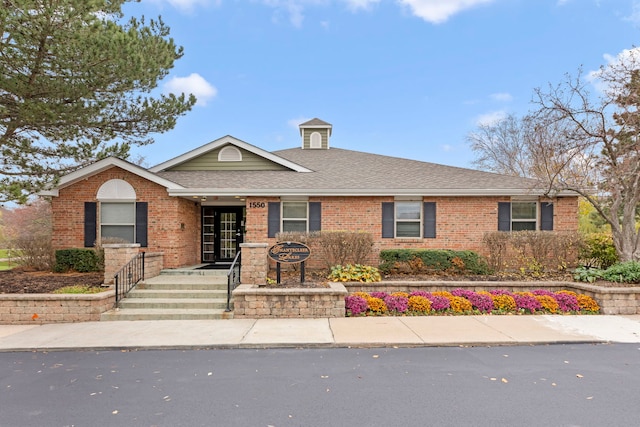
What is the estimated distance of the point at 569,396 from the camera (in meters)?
4.07

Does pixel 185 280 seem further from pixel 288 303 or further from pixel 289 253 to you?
pixel 288 303

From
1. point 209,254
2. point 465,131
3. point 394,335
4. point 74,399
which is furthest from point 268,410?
point 465,131

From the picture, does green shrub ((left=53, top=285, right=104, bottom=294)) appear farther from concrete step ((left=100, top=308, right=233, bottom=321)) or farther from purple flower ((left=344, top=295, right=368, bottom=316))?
purple flower ((left=344, top=295, right=368, bottom=316))

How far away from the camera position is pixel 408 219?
39.0ft

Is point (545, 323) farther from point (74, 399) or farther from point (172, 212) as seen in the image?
point (172, 212)

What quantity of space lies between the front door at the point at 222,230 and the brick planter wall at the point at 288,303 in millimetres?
5784

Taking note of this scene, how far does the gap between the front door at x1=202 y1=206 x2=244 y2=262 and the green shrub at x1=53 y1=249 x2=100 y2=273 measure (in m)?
3.57

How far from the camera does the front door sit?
43.4ft

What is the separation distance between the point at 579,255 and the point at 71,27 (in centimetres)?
1428

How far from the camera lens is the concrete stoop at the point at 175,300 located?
7.70m

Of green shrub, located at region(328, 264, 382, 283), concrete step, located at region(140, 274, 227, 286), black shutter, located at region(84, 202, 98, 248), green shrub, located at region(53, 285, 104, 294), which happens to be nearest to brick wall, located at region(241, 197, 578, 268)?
green shrub, located at region(328, 264, 382, 283)

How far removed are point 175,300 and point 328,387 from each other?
5379 mm

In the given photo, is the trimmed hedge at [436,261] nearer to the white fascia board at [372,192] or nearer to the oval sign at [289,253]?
the white fascia board at [372,192]

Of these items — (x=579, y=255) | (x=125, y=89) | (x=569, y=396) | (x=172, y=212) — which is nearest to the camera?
(x=569, y=396)
